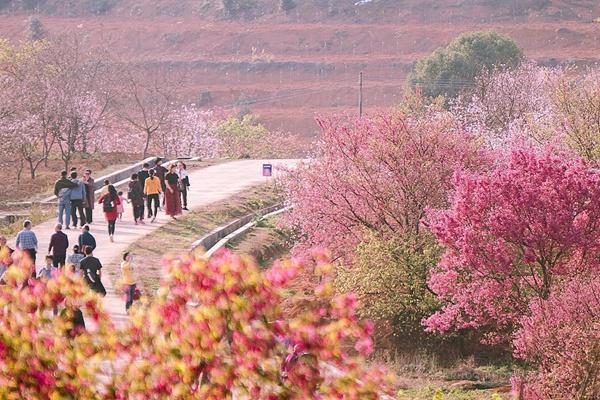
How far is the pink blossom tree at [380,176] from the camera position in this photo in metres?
25.6

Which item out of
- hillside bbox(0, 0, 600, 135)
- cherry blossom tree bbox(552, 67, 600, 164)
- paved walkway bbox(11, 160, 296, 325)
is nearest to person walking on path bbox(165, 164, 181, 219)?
paved walkway bbox(11, 160, 296, 325)

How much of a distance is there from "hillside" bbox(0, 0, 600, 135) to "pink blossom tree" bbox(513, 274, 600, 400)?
226 ft

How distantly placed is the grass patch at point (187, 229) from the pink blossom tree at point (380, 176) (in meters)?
3.09

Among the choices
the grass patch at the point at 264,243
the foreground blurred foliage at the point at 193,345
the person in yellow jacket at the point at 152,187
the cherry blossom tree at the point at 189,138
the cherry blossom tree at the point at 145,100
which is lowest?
the cherry blossom tree at the point at 189,138

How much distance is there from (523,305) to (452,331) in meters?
2.78

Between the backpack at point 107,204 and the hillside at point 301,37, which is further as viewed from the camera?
the hillside at point 301,37

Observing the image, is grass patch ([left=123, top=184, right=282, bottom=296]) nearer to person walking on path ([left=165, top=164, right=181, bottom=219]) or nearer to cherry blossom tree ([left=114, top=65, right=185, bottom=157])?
person walking on path ([left=165, top=164, right=181, bottom=219])

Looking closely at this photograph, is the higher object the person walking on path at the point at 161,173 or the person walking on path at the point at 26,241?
the person walking on path at the point at 26,241

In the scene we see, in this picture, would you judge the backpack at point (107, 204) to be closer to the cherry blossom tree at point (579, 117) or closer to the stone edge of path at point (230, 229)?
the stone edge of path at point (230, 229)

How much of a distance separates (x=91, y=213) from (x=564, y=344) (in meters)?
13.2

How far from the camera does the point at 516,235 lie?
67.7 feet

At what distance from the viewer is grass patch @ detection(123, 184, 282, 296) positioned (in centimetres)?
2504

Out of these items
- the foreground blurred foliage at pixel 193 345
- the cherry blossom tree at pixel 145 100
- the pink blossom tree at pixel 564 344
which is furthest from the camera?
the cherry blossom tree at pixel 145 100

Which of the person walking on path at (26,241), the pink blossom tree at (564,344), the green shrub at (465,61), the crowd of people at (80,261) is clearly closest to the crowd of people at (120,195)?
the crowd of people at (80,261)
